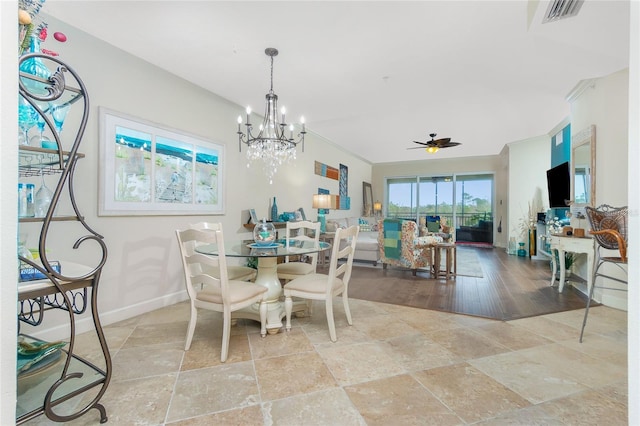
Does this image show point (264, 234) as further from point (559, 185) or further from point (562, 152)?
point (562, 152)

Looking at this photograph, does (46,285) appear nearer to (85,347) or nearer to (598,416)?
(85,347)

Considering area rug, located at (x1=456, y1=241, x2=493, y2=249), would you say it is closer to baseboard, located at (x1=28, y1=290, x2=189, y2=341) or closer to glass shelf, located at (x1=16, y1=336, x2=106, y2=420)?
baseboard, located at (x1=28, y1=290, x2=189, y2=341)

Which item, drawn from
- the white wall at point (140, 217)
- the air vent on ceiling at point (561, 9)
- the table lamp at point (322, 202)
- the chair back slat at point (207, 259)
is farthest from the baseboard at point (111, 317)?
the air vent on ceiling at point (561, 9)

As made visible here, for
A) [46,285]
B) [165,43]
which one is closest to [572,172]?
[165,43]

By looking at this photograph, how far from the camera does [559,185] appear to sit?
5.05 m

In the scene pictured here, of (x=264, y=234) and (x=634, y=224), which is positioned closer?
(x=634, y=224)

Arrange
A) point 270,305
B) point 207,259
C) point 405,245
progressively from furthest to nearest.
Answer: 1. point 405,245
2. point 270,305
3. point 207,259

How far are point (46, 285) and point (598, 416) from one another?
2.69 meters

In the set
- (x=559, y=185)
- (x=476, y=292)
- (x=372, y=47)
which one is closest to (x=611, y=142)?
(x=559, y=185)

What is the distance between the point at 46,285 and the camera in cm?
110

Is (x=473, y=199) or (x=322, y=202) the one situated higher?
(x=473, y=199)

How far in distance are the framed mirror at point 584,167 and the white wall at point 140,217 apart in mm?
4319

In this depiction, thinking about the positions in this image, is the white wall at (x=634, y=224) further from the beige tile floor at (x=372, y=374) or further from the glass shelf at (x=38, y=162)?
the glass shelf at (x=38, y=162)

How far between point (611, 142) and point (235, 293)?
4462mm
